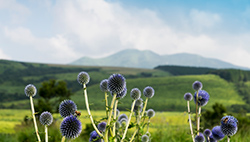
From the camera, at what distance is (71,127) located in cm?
277

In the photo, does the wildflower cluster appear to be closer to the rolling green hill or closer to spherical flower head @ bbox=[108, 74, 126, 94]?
spherical flower head @ bbox=[108, 74, 126, 94]

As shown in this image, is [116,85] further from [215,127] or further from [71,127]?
[215,127]

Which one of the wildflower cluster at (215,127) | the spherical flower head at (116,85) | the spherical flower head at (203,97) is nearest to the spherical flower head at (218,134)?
the wildflower cluster at (215,127)

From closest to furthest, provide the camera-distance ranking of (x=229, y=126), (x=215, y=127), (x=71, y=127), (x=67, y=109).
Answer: (x=71, y=127) < (x=67, y=109) < (x=229, y=126) < (x=215, y=127)

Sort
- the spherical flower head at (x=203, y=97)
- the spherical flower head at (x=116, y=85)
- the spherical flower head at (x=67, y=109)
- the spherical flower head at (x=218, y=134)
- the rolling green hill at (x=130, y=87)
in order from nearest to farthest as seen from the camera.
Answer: the spherical flower head at (x=116, y=85), the spherical flower head at (x=67, y=109), the spherical flower head at (x=218, y=134), the spherical flower head at (x=203, y=97), the rolling green hill at (x=130, y=87)

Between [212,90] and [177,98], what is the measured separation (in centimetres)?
1592

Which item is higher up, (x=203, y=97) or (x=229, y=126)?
(x=203, y=97)

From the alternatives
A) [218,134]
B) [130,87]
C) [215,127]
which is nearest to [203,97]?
[215,127]

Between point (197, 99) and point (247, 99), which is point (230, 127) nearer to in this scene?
point (197, 99)

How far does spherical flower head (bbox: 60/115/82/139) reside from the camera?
2.71 m

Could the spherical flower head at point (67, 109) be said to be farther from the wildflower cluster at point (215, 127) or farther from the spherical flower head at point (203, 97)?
the spherical flower head at point (203, 97)

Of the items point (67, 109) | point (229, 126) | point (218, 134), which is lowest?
point (218, 134)

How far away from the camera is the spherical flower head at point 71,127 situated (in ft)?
8.88

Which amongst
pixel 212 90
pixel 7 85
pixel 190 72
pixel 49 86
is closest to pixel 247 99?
pixel 212 90
